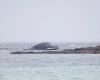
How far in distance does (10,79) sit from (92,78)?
7.20 meters

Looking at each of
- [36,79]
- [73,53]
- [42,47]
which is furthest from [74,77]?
[42,47]

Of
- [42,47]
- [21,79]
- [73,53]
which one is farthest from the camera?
[42,47]

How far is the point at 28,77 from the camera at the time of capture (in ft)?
136

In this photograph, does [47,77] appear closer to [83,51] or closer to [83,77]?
[83,77]

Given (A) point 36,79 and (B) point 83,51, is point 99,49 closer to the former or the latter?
(B) point 83,51

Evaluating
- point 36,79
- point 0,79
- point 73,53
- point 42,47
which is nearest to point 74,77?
point 36,79

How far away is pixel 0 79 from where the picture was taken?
3956 centimetres

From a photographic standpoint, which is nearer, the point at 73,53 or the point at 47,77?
the point at 47,77

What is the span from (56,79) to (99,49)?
49546 millimetres

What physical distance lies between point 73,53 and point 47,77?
46907 millimetres

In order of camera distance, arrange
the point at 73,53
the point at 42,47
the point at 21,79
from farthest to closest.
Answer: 1. the point at 42,47
2. the point at 73,53
3. the point at 21,79

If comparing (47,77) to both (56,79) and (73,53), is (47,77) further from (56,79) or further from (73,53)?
(73,53)

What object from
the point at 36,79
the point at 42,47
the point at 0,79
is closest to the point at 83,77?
the point at 36,79

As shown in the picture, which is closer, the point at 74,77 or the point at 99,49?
the point at 74,77
